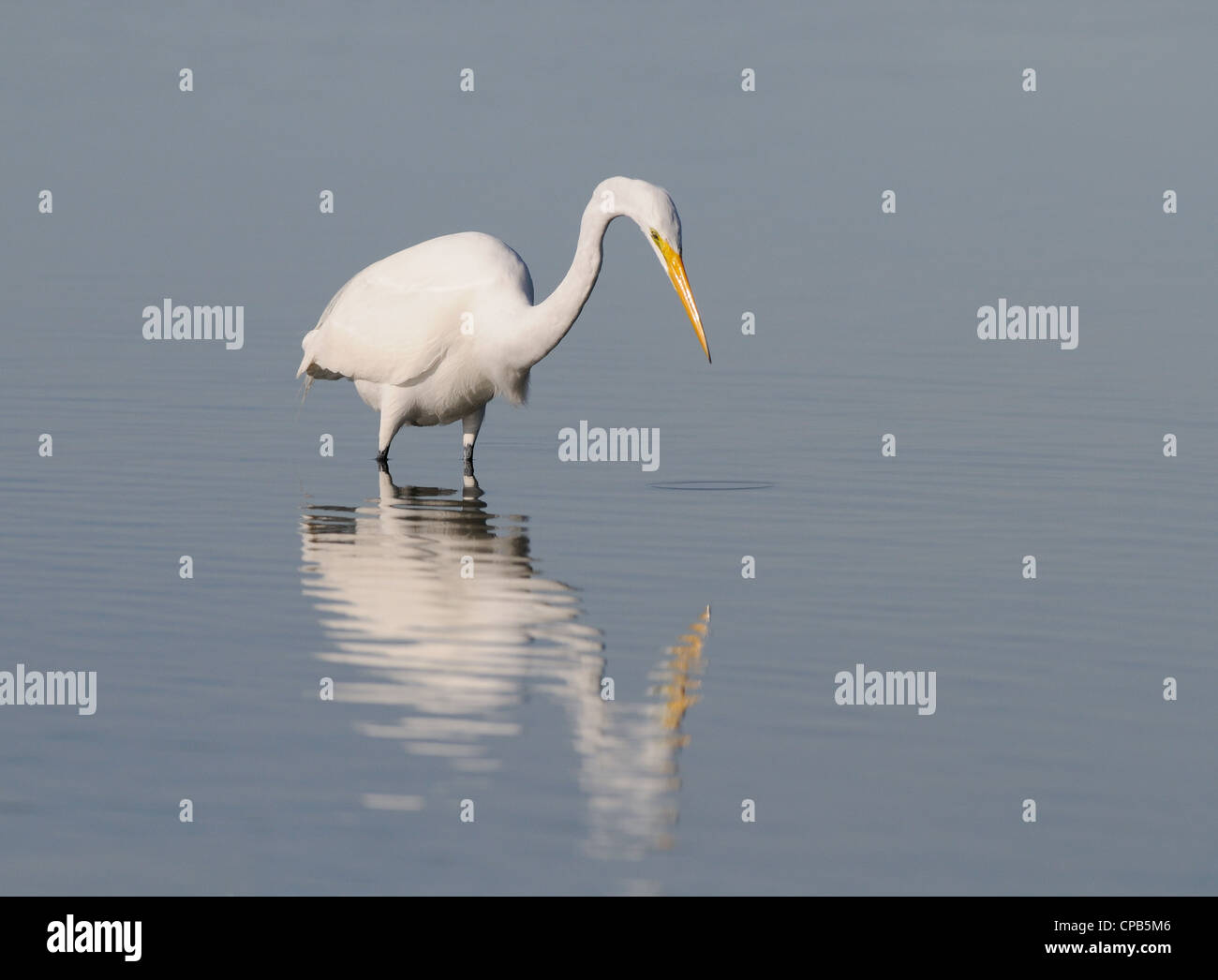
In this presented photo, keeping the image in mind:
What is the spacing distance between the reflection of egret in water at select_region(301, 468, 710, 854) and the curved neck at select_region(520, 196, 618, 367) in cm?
152

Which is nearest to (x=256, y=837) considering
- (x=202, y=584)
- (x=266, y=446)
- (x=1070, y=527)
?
(x=202, y=584)

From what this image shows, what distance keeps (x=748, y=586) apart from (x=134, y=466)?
7.32 meters

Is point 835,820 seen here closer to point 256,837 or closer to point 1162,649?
point 256,837

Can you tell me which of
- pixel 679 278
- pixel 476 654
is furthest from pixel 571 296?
pixel 476 654

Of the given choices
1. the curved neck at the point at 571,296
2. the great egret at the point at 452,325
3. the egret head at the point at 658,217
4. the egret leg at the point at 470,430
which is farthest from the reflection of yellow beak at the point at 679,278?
the egret leg at the point at 470,430

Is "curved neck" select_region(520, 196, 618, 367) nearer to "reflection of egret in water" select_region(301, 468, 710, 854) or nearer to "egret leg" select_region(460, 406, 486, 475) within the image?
"reflection of egret in water" select_region(301, 468, 710, 854)

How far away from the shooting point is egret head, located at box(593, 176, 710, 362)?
17.3 meters

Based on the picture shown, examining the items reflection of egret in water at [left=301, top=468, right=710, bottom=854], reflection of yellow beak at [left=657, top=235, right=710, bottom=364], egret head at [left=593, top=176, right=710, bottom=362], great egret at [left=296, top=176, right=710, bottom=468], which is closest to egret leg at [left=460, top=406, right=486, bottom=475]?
great egret at [left=296, top=176, right=710, bottom=468]

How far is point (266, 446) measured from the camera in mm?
22578

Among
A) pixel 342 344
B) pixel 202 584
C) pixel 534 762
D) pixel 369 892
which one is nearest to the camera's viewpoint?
pixel 369 892

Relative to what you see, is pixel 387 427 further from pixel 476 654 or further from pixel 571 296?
pixel 476 654

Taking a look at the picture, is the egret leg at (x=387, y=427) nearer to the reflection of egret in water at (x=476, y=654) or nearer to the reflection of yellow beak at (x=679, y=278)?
the reflection of egret in water at (x=476, y=654)

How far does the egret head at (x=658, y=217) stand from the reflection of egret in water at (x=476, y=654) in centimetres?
222

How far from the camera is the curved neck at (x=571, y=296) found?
18.5 meters
